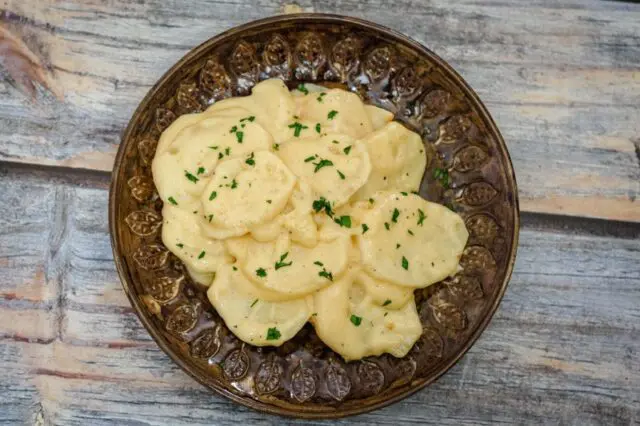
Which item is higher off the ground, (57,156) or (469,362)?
(57,156)

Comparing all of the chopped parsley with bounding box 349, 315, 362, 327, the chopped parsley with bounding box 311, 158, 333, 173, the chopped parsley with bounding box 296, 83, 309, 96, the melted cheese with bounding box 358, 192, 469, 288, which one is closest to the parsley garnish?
the chopped parsley with bounding box 296, 83, 309, 96

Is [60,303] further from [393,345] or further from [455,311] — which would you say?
[455,311]

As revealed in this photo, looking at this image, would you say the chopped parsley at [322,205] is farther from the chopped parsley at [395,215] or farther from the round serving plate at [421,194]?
the round serving plate at [421,194]

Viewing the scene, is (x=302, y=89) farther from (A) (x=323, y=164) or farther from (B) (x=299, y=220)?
(B) (x=299, y=220)

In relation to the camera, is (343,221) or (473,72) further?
(473,72)

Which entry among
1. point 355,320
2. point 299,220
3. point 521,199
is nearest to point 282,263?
point 299,220

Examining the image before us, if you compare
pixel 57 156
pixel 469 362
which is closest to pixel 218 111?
pixel 57 156

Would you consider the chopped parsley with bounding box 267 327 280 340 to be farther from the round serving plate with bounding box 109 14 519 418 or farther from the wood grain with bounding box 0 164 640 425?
the wood grain with bounding box 0 164 640 425

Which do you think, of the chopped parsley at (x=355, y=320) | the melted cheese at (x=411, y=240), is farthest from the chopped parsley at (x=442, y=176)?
the chopped parsley at (x=355, y=320)
